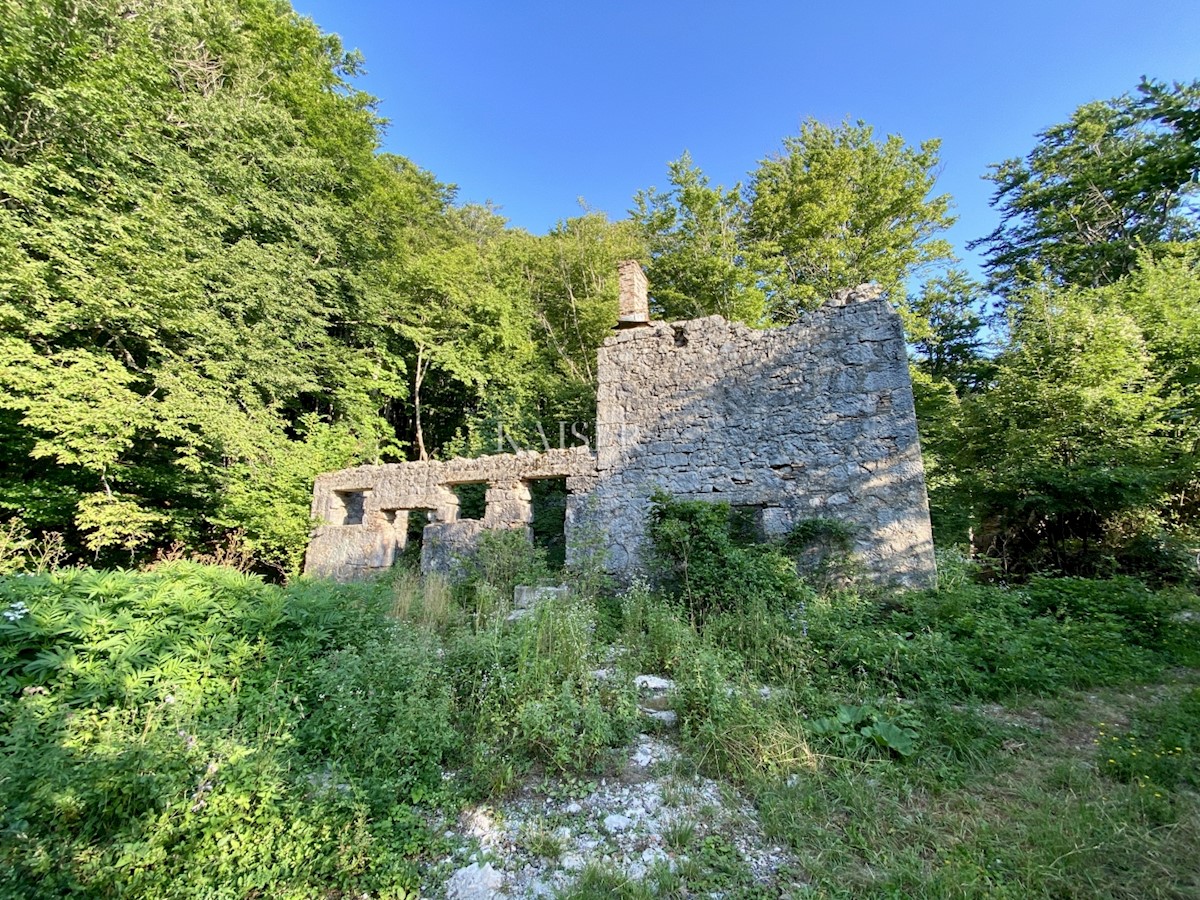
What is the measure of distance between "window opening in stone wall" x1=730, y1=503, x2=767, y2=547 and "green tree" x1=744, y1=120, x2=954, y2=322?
9.37 meters

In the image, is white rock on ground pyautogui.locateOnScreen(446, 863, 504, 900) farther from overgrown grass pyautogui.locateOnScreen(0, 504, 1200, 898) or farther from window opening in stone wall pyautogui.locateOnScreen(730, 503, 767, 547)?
window opening in stone wall pyautogui.locateOnScreen(730, 503, 767, 547)

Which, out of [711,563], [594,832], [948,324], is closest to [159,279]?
[711,563]

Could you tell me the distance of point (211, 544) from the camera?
1039 cm

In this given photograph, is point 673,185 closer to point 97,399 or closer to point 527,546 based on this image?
point 527,546

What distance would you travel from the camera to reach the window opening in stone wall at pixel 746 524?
7.02 meters

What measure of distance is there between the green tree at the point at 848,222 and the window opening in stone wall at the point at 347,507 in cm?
1230

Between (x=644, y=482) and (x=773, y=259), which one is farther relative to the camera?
(x=773, y=259)

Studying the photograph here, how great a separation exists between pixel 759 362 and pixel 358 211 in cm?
1210

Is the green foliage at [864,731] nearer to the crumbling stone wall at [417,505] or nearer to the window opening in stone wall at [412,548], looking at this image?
the crumbling stone wall at [417,505]

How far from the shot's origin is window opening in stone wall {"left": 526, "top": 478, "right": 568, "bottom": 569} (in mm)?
9859

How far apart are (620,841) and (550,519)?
826 cm

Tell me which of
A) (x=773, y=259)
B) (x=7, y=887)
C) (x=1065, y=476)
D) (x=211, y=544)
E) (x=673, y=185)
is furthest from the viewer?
(x=673, y=185)

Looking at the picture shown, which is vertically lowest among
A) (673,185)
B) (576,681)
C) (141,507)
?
(576,681)

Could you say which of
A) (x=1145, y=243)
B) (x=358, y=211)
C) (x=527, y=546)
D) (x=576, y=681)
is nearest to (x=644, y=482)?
(x=527, y=546)
